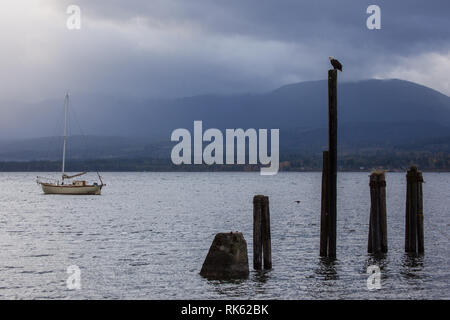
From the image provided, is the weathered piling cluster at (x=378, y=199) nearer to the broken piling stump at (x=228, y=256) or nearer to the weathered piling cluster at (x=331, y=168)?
the weathered piling cluster at (x=331, y=168)

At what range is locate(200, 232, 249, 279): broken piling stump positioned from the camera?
22.5 meters

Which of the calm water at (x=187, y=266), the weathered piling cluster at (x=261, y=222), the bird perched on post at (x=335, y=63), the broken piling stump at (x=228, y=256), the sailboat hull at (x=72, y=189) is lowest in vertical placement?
the calm water at (x=187, y=266)

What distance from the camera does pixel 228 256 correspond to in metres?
23.0

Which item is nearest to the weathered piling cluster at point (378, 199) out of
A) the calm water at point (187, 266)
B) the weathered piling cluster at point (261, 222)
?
the calm water at point (187, 266)

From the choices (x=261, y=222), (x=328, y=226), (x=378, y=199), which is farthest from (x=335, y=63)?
(x=261, y=222)

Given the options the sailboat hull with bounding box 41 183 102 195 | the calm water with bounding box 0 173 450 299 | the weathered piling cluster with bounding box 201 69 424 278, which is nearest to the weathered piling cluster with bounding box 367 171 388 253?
the weathered piling cluster with bounding box 201 69 424 278

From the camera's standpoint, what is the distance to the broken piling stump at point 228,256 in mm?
22453

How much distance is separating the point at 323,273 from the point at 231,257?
4615 millimetres

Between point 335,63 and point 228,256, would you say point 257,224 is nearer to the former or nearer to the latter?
point 228,256

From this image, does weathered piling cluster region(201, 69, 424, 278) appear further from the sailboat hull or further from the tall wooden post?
the sailboat hull

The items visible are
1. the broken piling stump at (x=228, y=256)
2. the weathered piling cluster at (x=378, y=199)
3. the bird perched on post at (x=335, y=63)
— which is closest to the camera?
the broken piling stump at (x=228, y=256)

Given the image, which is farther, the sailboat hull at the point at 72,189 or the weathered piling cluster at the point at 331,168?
the sailboat hull at the point at 72,189

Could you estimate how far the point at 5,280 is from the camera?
974 inches

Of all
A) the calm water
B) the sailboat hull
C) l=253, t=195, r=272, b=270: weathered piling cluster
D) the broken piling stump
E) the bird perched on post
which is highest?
the bird perched on post
